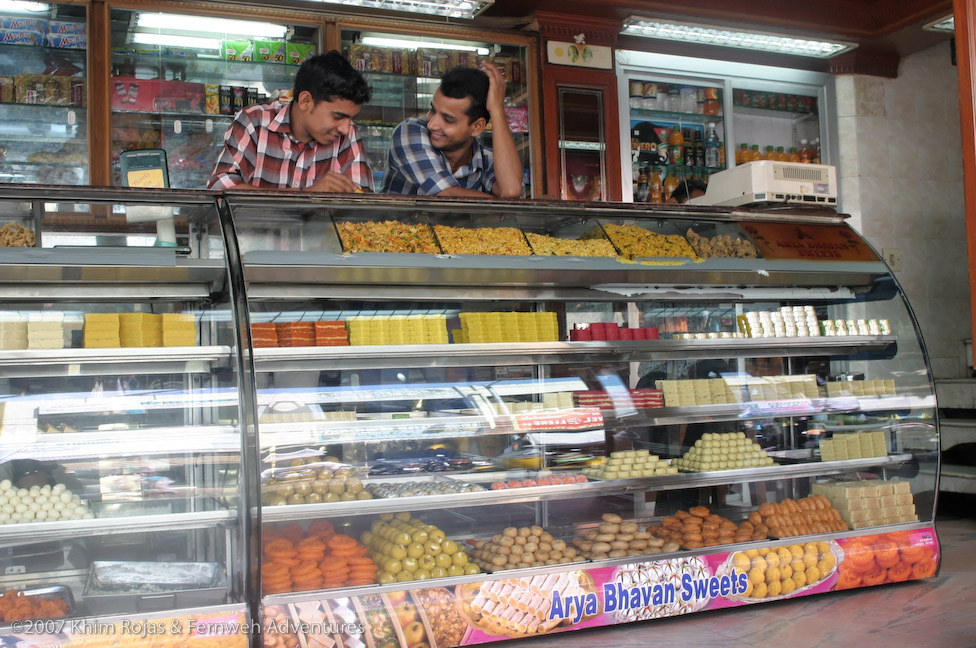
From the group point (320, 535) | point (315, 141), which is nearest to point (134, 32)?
point (315, 141)

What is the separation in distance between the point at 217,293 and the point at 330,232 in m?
0.56

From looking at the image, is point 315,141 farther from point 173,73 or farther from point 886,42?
point 886,42

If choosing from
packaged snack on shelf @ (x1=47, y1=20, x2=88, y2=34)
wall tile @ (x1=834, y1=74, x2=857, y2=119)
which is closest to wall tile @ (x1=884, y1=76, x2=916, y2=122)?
wall tile @ (x1=834, y1=74, x2=857, y2=119)

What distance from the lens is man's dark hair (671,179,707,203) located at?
6.59m

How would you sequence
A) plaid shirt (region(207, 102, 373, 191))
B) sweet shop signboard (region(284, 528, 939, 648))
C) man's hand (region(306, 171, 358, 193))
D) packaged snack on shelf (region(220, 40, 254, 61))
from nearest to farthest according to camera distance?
1. sweet shop signboard (region(284, 528, 939, 648))
2. man's hand (region(306, 171, 358, 193))
3. plaid shirt (region(207, 102, 373, 191))
4. packaged snack on shelf (region(220, 40, 254, 61))

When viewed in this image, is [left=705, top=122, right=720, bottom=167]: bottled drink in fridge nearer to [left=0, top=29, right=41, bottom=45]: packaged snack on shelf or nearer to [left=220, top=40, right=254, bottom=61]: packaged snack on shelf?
[left=220, top=40, right=254, bottom=61]: packaged snack on shelf

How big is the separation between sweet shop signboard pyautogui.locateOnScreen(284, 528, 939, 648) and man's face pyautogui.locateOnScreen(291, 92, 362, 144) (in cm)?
220

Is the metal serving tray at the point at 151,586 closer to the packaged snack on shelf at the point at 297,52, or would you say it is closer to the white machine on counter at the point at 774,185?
the white machine on counter at the point at 774,185

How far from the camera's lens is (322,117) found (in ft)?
13.3

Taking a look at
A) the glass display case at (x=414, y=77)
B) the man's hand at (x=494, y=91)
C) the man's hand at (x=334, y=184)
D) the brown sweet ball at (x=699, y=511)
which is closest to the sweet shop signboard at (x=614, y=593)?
the brown sweet ball at (x=699, y=511)

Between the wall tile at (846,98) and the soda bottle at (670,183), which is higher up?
the wall tile at (846,98)

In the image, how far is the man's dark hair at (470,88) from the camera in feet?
14.3

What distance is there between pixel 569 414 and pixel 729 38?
359cm

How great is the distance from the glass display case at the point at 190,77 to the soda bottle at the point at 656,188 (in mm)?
2765
